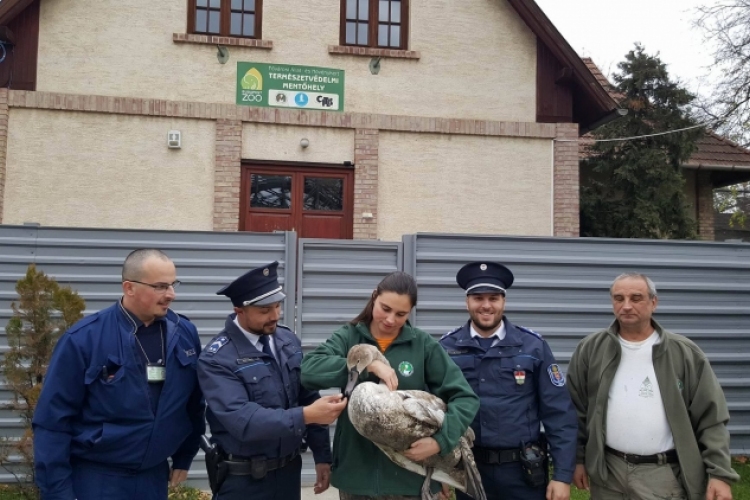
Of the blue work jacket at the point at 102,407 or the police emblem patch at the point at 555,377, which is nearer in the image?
the blue work jacket at the point at 102,407

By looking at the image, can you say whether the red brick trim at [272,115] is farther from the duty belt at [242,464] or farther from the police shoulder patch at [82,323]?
the duty belt at [242,464]

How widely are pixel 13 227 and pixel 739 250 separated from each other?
6.63 m

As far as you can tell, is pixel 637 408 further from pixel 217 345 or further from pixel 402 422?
pixel 217 345

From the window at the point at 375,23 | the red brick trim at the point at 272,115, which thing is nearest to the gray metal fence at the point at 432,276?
the red brick trim at the point at 272,115

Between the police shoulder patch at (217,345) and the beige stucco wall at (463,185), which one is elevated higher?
the beige stucco wall at (463,185)

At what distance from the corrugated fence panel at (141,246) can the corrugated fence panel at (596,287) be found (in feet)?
4.35

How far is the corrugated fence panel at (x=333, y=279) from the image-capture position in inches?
226

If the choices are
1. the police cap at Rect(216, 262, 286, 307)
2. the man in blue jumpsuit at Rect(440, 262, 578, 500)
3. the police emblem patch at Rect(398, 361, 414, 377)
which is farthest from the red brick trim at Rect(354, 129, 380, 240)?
the police emblem patch at Rect(398, 361, 414, 377)

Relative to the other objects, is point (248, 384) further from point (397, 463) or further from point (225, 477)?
point (397, 463)

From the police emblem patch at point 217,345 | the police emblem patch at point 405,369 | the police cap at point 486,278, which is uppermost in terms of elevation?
the police cap at point 486,278

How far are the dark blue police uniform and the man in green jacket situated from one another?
1.58 metres

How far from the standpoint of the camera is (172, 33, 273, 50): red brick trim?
9.40 metres

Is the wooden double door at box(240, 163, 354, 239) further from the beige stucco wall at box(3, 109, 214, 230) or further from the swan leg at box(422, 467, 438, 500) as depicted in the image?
the swan leg at box(422, 467, 438, 500)

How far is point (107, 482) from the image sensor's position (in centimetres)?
294
